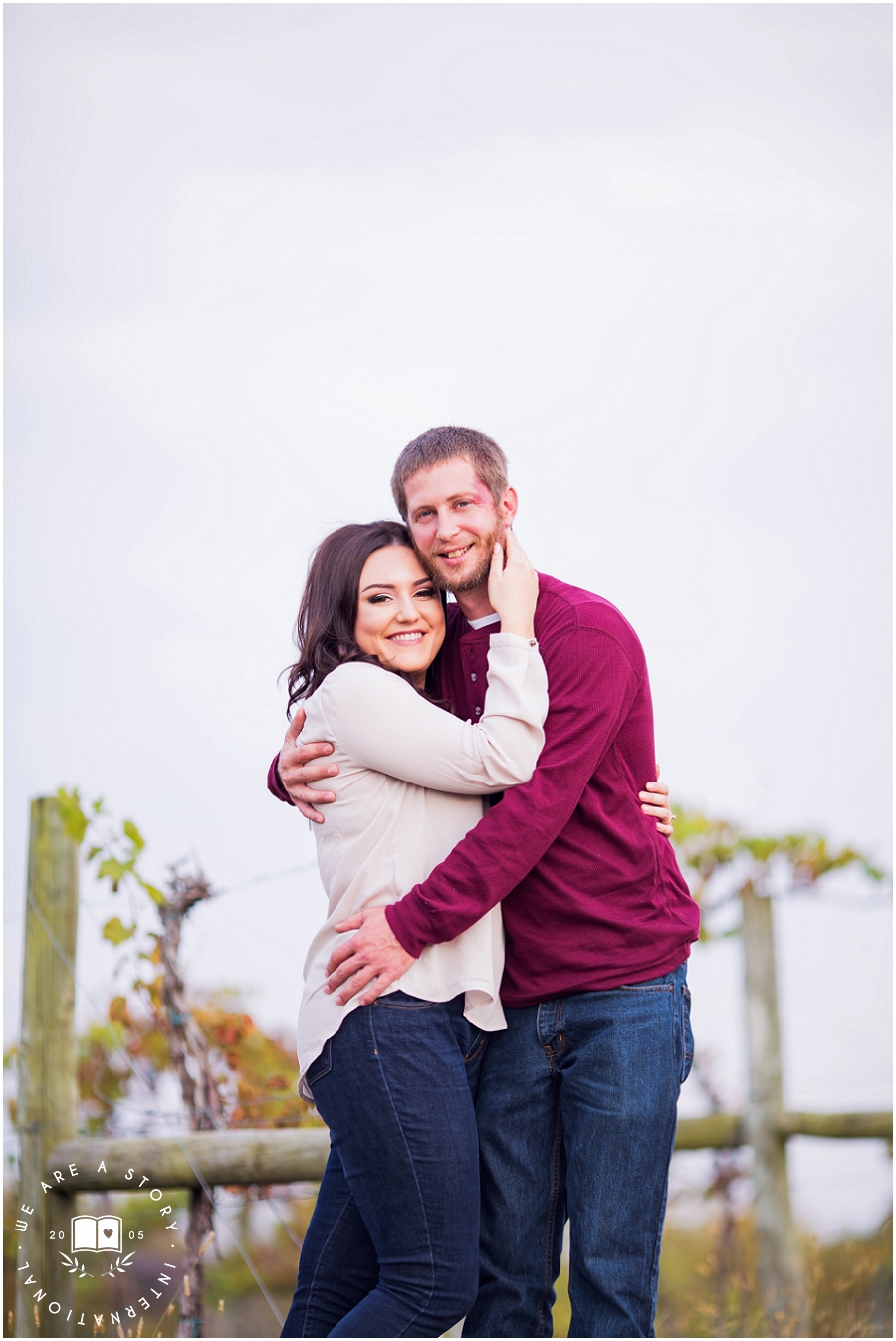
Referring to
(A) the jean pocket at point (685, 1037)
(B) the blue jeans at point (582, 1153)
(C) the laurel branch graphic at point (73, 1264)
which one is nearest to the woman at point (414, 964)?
(B) the blue jeans at point (582, 1153)

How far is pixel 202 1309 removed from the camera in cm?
281

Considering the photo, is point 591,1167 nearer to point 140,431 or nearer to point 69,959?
point 69,959

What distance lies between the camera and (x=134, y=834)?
2969mm

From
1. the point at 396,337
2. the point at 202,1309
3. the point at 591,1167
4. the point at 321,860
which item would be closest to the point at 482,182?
the point at 396,337

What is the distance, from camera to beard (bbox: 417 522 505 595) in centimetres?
191

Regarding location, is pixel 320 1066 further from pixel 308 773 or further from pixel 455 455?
pixel 455 455

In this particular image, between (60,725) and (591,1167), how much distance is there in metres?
2.37

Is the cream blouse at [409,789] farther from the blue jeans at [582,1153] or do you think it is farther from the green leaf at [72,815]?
the green leaf at [72,815]

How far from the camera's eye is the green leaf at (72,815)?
2885 mm

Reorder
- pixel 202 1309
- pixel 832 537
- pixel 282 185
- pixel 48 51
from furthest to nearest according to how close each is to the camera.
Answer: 1. pixel 832 537
2. pixel 282 185
3. pixel 48 51
4. pixel 202 1309

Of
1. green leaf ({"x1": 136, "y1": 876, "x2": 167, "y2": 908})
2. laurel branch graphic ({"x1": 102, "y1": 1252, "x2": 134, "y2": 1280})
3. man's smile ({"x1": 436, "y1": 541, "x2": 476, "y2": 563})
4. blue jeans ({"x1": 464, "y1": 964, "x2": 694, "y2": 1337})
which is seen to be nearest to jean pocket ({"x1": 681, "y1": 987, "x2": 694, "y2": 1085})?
blue jeans ({"x1": 464, "y1": 964, "x2": 694, "y2": 1337})

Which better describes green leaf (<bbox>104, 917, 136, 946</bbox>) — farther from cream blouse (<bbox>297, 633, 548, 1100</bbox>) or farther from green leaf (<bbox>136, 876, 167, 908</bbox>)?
cream blouse (<bbox>297, 633, 548, 1100</bbox>)

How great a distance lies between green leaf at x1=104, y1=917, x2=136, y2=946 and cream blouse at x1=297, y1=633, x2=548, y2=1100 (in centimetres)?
136

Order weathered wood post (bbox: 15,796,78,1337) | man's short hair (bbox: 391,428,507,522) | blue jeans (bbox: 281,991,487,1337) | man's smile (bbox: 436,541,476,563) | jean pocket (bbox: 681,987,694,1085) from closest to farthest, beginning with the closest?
blue jeans (bbox: 281,991,487,1337) < jean pocket (bbox: 681,987,694,1085) < man's smile (bbox: 436,541,476,563) < man's short hair (bbox: 391,428,507,522) < weathered wood post (bbox: 15,796,78,1337)
